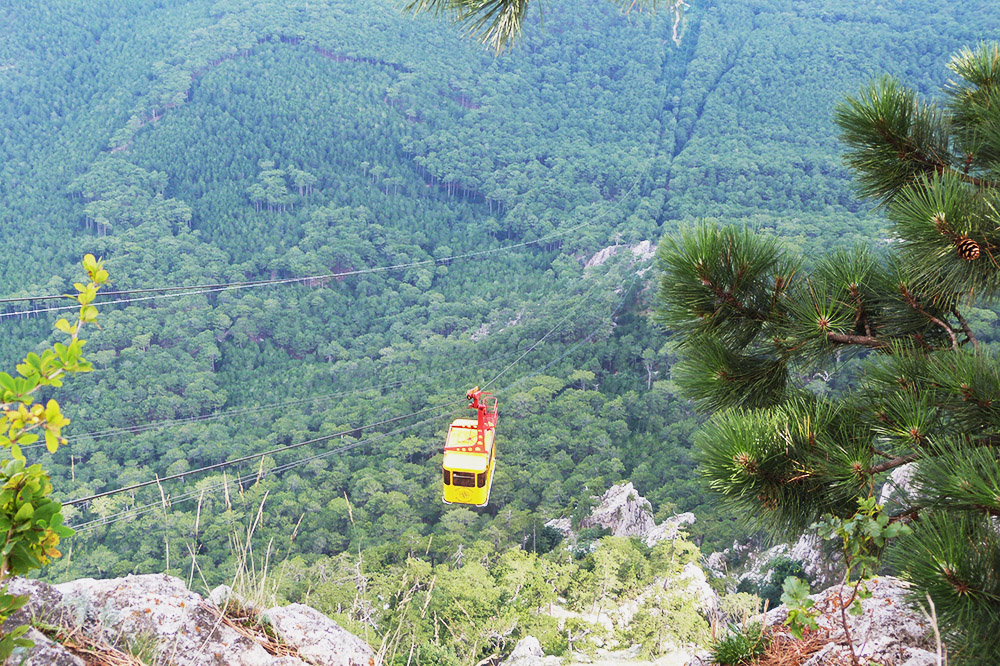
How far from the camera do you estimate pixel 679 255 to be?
1760mm

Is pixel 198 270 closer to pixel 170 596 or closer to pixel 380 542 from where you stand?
pixel 380 542

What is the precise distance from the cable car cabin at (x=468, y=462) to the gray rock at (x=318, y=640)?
4.68m

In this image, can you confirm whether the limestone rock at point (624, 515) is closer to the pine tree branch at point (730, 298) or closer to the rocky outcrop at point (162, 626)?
the rocky outcrop at point (162, 626)

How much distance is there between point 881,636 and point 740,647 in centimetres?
42

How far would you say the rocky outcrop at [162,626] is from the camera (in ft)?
5.15

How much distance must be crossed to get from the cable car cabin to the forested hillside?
908cm

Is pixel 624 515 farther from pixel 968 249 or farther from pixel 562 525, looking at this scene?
pixel 968 249

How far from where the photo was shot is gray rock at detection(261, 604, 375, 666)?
197 cm

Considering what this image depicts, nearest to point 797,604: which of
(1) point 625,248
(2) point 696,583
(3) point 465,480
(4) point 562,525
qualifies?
(3) point 465,480

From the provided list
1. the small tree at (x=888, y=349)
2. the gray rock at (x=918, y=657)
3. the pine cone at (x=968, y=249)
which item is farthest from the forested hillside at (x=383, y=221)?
the pine cone at (x=968, y=249)

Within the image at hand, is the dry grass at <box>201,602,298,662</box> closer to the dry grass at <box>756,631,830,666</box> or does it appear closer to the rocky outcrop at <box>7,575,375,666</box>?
the rocky outcrop at <box>7,575,375,666</box>

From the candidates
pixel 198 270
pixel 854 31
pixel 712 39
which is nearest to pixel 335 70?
pixel 198 270

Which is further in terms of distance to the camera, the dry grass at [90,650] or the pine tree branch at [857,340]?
the pine tree branch at [857,340]

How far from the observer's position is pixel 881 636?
173 centimetres
